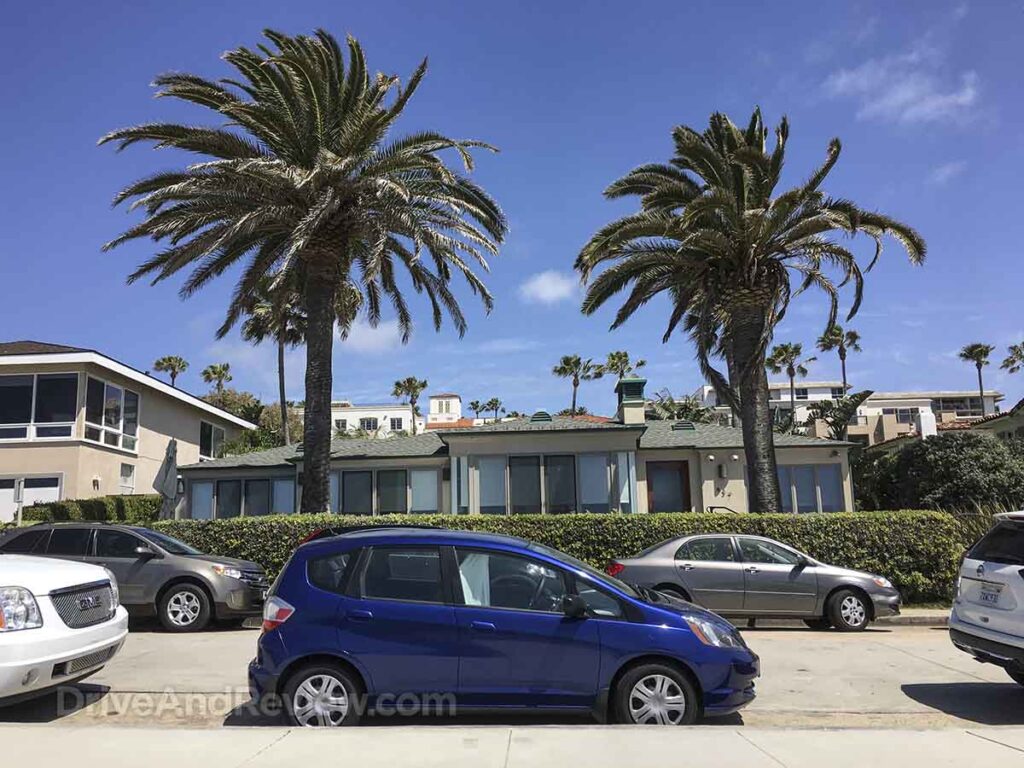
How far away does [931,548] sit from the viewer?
14844mm

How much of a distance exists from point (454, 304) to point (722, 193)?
25.0 feet

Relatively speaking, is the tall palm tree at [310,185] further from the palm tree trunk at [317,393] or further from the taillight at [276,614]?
the taillight at [276,614]

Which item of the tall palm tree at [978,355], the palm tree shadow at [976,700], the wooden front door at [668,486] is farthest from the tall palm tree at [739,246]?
the tall palm tree at [978,355]

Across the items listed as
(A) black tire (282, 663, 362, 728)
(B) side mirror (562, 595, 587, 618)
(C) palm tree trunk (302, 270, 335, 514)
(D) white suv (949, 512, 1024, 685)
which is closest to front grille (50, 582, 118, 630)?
(A) black tire (282, 663, 362, 728)

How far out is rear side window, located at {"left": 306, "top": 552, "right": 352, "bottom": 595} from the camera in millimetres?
6633

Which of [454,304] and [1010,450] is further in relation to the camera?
[1010,450]

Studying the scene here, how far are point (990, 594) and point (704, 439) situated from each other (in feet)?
52.4

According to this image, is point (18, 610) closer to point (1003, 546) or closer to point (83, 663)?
point (83, 663)

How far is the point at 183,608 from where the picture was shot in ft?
38.8

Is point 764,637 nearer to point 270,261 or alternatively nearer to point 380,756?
point 380,756

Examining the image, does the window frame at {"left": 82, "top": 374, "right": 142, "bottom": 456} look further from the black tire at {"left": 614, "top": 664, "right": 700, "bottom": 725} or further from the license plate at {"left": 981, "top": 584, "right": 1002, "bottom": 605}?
the license plate at {"left": 981, "top": 584, "right": 1002, "bottom": 605}

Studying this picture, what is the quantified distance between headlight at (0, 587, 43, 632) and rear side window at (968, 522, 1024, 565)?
28.5 ft

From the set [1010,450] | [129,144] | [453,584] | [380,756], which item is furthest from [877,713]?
[1010,450]

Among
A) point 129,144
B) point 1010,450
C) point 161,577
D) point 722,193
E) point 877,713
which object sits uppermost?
point 129,144
